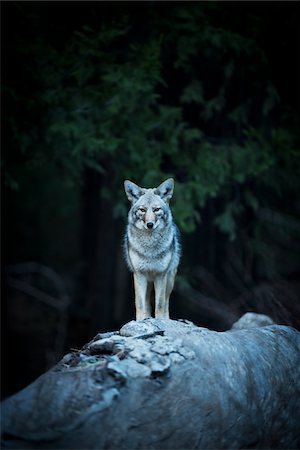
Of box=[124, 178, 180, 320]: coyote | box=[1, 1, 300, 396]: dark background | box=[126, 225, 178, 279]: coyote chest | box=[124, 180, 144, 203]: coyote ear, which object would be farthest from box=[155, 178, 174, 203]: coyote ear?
box=[1, 1, 300, 396]: dark background

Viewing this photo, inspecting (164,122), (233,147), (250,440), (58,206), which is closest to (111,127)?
(164,122)

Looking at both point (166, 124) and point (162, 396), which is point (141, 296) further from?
point (166, 124)

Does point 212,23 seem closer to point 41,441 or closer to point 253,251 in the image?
point 253,251

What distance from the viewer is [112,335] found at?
6.18 m

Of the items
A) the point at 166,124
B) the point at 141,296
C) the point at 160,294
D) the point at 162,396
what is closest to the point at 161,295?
the point at 160,294

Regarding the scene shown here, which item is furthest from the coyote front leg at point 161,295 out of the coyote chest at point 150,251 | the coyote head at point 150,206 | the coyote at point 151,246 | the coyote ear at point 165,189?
the coyote ear at point 165,189

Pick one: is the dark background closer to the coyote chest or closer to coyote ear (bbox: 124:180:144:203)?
the coyote chest

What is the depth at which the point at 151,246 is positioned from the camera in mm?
8516

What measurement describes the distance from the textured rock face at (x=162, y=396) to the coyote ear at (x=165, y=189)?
255 centimetres

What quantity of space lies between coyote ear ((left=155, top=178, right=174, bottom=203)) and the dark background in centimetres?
185

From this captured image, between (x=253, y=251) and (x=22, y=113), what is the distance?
591 centimetres

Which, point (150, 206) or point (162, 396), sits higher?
point (150, 206)

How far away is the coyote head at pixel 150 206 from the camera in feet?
27.2

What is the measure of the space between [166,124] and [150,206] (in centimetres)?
517
